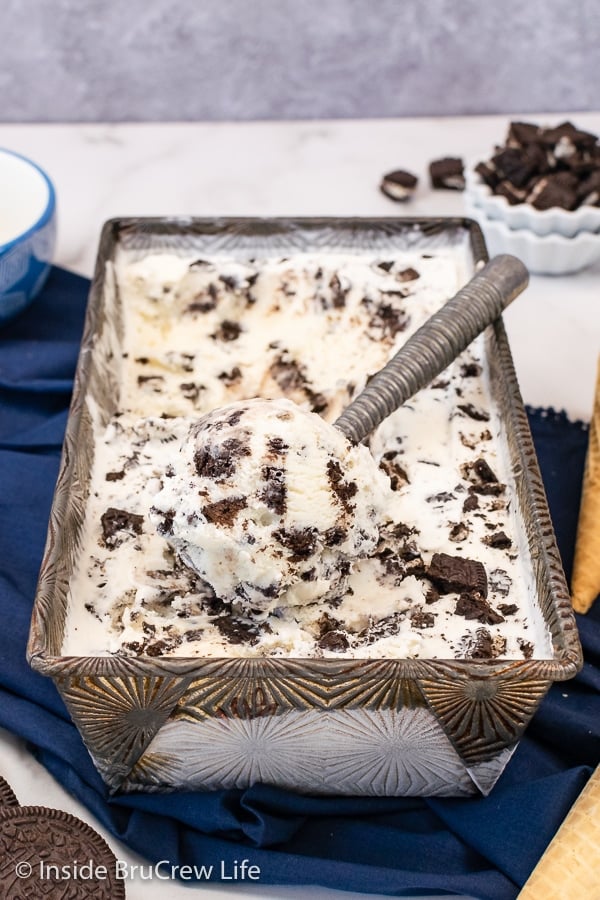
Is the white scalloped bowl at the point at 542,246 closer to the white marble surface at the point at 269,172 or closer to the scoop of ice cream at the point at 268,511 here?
the white marble surface at the point at 269,172

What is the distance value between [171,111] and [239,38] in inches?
11.3

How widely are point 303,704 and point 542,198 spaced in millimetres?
1352

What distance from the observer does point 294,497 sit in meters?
1.45

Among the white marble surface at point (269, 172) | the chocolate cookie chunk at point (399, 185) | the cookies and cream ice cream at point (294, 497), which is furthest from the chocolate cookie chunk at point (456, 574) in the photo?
the chocolate cookie chunk at point (399, 185)

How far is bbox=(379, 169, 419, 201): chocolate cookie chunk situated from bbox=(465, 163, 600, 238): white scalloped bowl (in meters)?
0.23

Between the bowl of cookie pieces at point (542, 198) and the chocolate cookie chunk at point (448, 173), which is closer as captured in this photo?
the bowl of cookie pieces at point (542, 198)

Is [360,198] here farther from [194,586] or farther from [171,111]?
[194,586]

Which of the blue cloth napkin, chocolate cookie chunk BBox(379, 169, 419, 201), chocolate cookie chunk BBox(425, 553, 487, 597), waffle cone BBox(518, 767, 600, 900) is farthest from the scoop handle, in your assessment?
chocolate cookie chunk BBox(379, 169, 419, 201)

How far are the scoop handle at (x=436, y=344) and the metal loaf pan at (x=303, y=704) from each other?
4.8 inches

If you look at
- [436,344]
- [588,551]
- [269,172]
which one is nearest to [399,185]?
[269,172]

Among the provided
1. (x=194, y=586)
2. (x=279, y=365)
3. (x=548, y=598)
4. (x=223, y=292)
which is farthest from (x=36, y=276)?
(x=548, y=598)

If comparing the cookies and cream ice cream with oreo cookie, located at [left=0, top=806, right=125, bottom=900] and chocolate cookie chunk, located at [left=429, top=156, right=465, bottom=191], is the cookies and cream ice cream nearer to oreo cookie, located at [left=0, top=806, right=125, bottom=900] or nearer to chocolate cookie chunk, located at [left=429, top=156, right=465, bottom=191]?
oreo cookie, located at [left=0, top=806, right=125, bottom=900]

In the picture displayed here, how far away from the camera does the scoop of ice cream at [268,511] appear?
1.44 m

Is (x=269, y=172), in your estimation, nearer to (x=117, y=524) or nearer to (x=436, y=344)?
(x=436, y=344)
